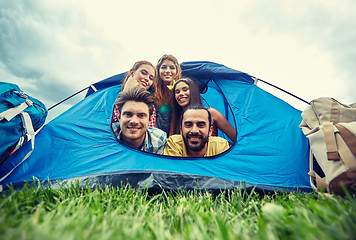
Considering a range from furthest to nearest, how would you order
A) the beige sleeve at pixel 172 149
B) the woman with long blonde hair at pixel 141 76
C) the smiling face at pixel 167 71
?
the smiling face at pixel 167 71, the woman with long blonde hair at pixel 141 76, the beige sleeve at pixel 172 149

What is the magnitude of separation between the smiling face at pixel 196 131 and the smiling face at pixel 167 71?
21.1 inches

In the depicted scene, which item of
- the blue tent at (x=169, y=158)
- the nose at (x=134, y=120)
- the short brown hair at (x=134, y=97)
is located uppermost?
the short brown hair at (x=134, y=97)

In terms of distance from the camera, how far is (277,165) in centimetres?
118

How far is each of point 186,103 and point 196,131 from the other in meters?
0.41

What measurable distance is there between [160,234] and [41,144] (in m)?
1.24

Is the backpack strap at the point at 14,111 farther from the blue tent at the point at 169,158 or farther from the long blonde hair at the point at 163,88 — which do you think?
the long blonde hair at the point at 163,88

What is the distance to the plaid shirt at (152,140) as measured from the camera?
1324 millimetres

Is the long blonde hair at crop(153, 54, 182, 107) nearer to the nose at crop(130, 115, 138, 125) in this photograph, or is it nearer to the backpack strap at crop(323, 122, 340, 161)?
the nose at crop(130, 115, 138, 125)

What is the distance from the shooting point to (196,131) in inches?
55.2

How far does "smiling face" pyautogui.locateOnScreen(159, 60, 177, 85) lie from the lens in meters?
1.84

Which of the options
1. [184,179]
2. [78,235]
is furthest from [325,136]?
[78,235]

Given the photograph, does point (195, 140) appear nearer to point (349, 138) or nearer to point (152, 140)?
point (152, 140)

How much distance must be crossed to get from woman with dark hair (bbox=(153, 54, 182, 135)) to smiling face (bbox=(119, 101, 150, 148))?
287mm

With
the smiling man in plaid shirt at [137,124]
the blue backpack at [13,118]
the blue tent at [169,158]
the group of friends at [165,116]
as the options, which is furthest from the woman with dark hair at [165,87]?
the blue backpack at [13,118]
